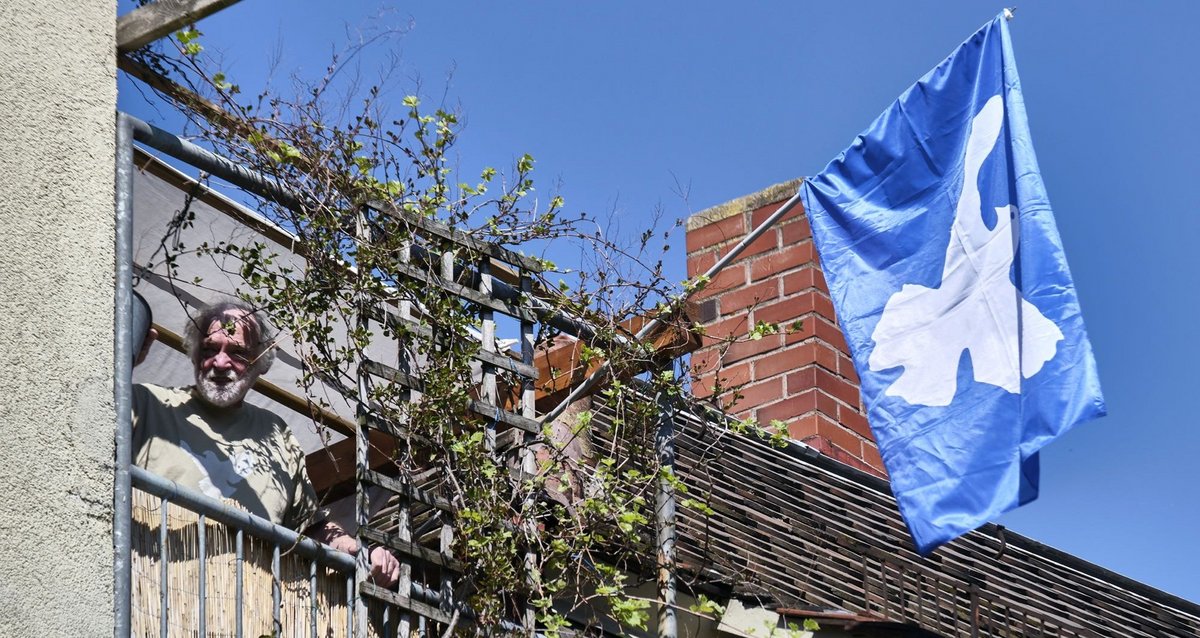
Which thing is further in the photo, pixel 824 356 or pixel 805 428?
pixel 824 356

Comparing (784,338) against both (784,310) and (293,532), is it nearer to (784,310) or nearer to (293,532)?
(784,310)

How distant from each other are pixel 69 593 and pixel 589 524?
209 centimetres

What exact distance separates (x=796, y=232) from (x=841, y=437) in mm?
1255

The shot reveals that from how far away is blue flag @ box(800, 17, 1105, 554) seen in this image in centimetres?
663

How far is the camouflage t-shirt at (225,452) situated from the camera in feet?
20.2

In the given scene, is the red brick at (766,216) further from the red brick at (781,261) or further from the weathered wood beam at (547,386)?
the weathered wood beam at (547,386)

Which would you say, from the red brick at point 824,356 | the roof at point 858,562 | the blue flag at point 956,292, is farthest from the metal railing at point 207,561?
the red brick at point 824,356

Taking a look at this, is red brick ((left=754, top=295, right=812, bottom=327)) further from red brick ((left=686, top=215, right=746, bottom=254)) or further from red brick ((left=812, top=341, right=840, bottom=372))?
red brick ((left=686, top=215, right=746, bottom=254))

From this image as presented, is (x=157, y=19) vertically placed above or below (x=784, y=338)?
below

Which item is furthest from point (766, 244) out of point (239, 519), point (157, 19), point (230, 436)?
point (239, 519)

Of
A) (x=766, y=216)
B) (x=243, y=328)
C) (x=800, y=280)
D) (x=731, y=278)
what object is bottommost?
(x=243, y=328)

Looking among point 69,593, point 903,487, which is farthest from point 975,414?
point 69,593

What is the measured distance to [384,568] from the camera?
604 centimetres

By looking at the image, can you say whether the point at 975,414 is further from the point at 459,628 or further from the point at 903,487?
the point at 459,628
